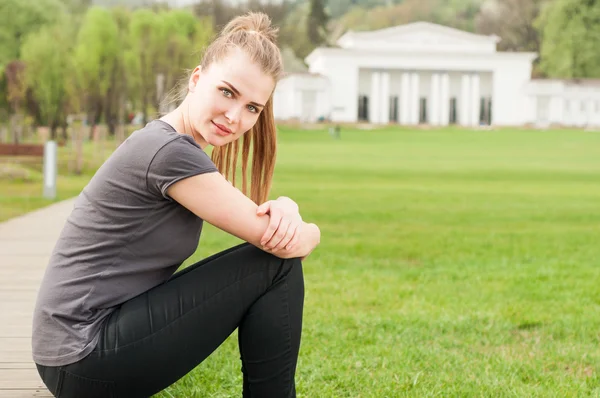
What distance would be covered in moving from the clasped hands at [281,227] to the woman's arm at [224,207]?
0.04ft

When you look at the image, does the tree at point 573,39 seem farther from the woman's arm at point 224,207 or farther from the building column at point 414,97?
the woman's arm at point 224,207

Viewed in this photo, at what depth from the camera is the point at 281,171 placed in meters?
20.7

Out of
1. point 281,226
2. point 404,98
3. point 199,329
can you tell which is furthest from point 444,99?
point 199,329

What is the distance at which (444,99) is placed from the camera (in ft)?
262

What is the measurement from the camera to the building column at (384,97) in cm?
7919

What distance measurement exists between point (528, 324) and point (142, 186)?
3147 mm

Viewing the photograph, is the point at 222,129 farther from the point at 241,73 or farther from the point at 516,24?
the point at 516,24

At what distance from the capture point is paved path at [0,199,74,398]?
3.34m

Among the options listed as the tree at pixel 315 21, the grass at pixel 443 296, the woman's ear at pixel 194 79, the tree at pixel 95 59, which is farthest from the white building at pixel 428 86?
the woman's ear at pixel 194 79

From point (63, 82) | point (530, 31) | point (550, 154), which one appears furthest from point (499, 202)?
point (530, 31)

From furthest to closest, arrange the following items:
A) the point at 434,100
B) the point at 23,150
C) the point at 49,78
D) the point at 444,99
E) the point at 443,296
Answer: the point at 434,100
the point at 444,99
the point at 49,78
the point at 23,150
the point at 443,296

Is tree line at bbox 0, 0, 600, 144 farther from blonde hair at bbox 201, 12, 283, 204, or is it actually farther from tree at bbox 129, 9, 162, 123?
blonde hair at bbox 201, 12, 283, 204

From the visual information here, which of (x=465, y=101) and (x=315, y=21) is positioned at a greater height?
(x=315, y=21)

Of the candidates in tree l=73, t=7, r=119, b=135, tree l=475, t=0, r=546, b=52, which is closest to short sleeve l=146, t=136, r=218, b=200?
tree l=73, t=7, r=119, b=135
